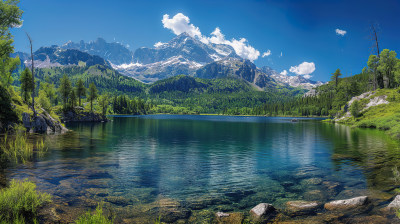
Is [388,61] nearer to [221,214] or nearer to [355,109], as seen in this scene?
[355,109]

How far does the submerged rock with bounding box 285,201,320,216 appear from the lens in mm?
14609

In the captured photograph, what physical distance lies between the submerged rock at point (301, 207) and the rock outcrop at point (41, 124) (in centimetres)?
6241

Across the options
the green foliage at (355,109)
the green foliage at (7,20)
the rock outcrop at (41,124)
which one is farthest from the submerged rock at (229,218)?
the green foliage at (355,109)

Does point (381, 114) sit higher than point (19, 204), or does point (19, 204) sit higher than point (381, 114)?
point (381, 114)

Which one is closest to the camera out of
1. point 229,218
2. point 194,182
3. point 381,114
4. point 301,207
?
point 229,218

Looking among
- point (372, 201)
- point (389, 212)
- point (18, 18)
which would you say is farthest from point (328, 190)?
point (18, 18)

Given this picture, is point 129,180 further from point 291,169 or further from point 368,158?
point 368,158

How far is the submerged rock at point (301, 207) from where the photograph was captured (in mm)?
→ 14609

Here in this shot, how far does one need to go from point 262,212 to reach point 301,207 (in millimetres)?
3464

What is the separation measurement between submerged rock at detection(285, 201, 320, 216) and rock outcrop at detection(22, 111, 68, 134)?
62407 millimetres

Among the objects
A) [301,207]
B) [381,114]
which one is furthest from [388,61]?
[301,207]

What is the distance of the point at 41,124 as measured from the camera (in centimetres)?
5959

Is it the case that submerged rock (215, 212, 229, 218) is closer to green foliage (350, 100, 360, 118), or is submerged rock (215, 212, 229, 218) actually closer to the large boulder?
the large boulder

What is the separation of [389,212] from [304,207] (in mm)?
4956
